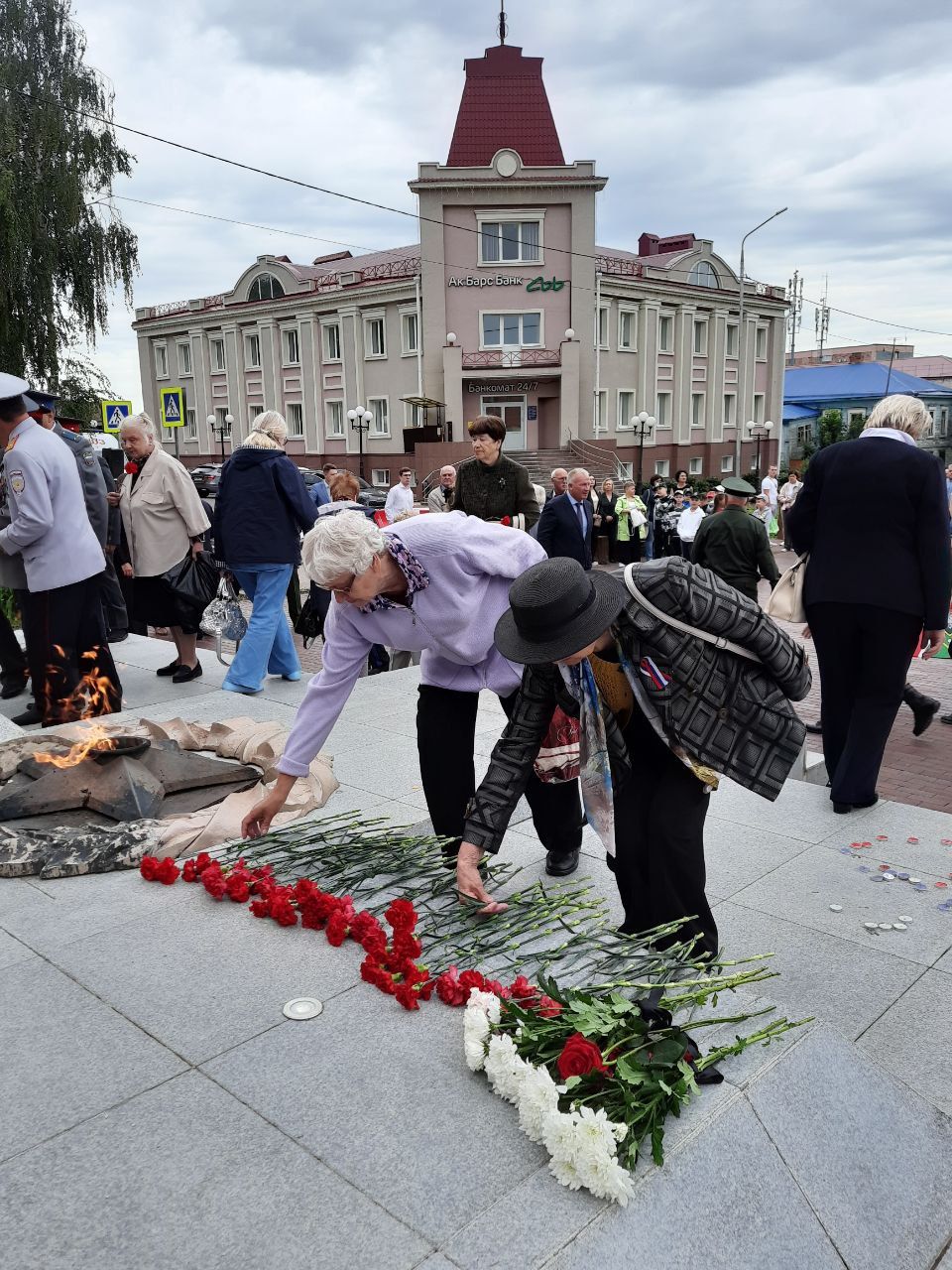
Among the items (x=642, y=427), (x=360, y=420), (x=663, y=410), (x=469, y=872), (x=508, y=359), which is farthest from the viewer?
(x=663, y=410)

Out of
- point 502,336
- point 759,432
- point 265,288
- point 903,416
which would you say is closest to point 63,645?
point 903,416

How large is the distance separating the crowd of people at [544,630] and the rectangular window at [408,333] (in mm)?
31312

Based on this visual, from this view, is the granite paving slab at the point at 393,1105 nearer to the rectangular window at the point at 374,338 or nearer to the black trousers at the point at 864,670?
the black trousers at the point at 864,670

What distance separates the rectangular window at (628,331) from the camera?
3881 centimetres

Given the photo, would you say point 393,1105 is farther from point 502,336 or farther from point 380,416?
point 380,416

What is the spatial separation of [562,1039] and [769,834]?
8.23ft

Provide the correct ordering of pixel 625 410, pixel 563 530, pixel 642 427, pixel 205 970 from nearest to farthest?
pixel 205 970
pixel 563 530
pixel 642 427
pixel 625 410

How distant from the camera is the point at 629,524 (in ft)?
55.7

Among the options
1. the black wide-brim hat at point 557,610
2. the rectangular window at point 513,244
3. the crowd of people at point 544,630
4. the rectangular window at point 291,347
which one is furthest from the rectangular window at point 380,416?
the black wide-brim hat at point 557,610

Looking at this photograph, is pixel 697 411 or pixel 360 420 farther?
pixel 697 411

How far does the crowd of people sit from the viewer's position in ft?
8.24

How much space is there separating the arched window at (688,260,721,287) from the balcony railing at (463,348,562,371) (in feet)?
33.6

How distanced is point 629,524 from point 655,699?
1476cm

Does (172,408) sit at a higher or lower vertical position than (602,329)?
lower
